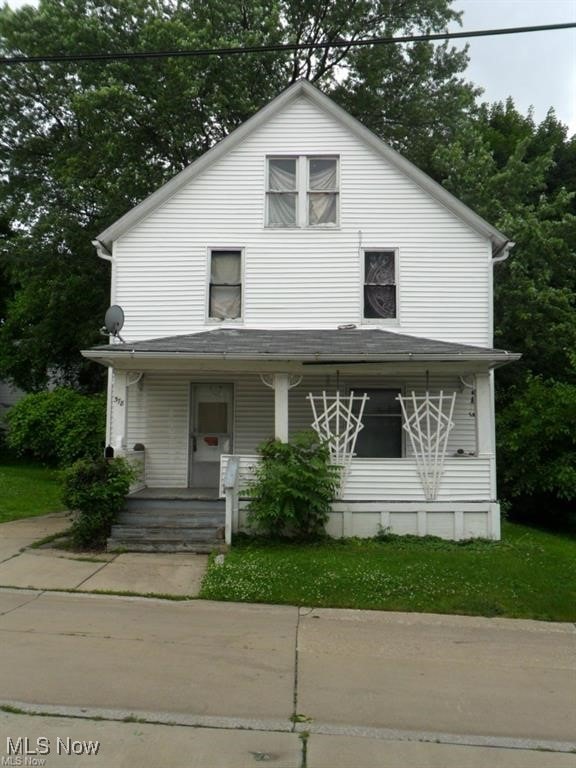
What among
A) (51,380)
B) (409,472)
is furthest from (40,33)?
(409,472)

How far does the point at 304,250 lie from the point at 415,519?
5.55 meters

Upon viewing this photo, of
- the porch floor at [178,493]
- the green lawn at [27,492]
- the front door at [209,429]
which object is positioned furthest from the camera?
the green lawn at [27,492]

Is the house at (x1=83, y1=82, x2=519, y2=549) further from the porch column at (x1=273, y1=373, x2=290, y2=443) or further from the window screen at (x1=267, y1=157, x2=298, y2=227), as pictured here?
the porch column at (x1=273, y1=373, x2=290, y2=443)

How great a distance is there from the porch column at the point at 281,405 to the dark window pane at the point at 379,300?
284 centimetres

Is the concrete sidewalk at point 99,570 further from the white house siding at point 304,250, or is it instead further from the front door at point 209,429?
the white house siding at point 304,250

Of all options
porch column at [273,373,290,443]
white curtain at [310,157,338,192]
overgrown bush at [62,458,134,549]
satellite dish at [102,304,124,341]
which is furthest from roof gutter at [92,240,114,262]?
overgrown bush at [62,458,134,549]

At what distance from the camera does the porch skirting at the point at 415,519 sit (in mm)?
10297

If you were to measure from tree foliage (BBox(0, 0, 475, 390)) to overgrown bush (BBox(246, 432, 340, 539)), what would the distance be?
12.5 m

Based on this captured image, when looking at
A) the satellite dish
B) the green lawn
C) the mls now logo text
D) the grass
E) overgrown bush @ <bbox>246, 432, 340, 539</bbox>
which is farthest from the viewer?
the green lawn

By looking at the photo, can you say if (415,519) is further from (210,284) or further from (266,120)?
(266,120)

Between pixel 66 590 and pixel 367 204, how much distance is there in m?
8.86

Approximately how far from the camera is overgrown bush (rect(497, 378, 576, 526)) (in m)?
13.4

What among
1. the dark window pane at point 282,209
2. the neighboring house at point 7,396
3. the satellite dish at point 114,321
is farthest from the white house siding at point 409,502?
the neighboring house at point 7,396

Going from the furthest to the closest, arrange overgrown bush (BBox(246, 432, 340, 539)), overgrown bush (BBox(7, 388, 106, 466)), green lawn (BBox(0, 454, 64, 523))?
overgrown bush (BBox(7, 388, 106, 466))
green lawn (BBox(0, 454, 64, 523))
overgrown bush (BBox(246, 432, 340, 539))
